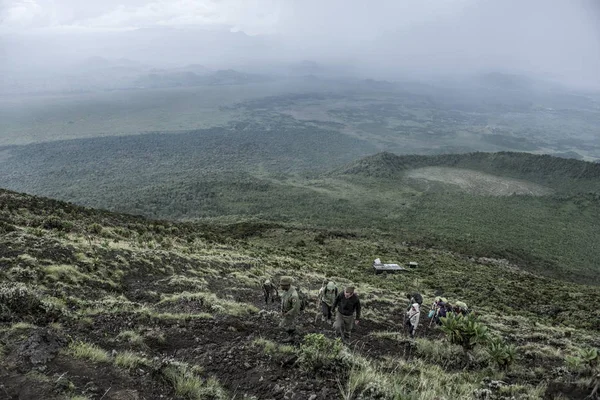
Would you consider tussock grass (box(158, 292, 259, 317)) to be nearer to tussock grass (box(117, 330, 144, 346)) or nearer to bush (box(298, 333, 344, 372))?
tussock grass (box(117, 330, 144, 346))

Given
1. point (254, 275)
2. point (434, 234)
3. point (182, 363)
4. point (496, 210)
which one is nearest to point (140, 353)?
point (182, 363)

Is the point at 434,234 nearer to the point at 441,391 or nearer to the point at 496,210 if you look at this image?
the point at 496,210

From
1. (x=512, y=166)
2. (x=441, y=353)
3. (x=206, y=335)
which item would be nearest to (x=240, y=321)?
(x=206, y=335)

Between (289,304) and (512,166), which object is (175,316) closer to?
(289,304)

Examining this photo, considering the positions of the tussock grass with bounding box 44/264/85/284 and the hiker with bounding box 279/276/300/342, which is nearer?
the hiker with bounding box 279/276/300/342

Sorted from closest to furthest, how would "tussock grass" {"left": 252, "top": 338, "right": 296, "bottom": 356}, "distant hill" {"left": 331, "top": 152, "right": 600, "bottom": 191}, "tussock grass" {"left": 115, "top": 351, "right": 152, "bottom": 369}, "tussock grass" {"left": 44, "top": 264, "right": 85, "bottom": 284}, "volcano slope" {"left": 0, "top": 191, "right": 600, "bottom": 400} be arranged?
"volcano slope" {"left": 0, "top": 191, "right": 600, "bottom": 400}
"tussock grass" {"left": 115, "top": 351, "right": 152, "bottom": 369}
"tussock grass" {"left": 252, "top": 338, "right": 296, "bottom": 356}
"tussock grass" {"left": 44, "top": 264, "right": 85, "bottom": 284}
"distant hill" {"left": 331, "top": 152, "right": 600, "bottom": 191}

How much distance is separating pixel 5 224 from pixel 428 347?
15100 millimetres

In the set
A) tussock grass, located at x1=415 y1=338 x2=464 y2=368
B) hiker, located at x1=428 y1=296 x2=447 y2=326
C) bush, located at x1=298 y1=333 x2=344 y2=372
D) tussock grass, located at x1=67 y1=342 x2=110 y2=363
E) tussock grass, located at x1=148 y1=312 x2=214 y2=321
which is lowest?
hiker, located at x1=428 y1=296 x2=447 y2=326

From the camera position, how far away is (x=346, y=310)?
31.1 ft

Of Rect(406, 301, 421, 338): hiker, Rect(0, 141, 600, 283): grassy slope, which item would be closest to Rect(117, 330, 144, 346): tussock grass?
Rect(406, 301, 421, 338): hiker

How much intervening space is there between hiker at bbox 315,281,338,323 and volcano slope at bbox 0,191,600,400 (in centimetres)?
46

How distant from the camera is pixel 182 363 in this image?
648cm

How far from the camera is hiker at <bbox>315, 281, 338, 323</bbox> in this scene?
10289 millimetres

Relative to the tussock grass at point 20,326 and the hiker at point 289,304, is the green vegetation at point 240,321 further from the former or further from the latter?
the hiker at point 289,304
